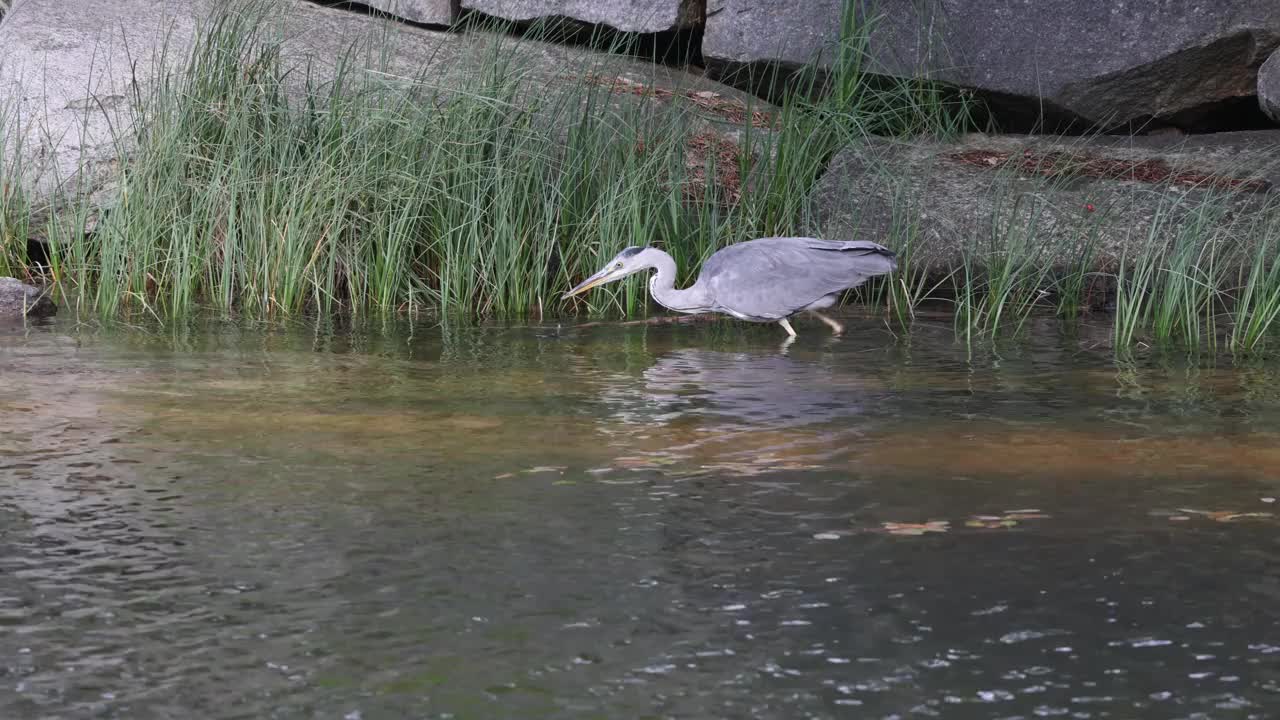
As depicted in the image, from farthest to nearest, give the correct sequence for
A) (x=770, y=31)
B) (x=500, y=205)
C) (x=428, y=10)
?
(x=428, y=10)
(x=770, y=31)
(x=500, y=205)

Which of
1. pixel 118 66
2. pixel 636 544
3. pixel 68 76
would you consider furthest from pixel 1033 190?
pixel 68 76

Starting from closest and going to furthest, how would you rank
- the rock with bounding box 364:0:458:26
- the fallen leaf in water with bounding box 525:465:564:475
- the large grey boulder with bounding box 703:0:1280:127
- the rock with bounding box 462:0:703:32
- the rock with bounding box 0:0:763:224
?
the fallen leaf in water with bounding box 525:465:564:475
the rock with bounding box 0:0:763:224
the large grey boulder with bounding box 703:0:1280:127
the rock with bounding box 462:0:703:32
the rock with bounding box 364:0:458:26

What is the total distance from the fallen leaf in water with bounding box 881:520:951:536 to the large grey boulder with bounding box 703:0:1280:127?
247 inches

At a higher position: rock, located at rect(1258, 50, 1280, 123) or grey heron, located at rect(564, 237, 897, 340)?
rock, located at rect(1258, 50, 1280, 123)

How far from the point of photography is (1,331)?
6680mm

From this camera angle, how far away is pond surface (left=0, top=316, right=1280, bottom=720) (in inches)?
98.2

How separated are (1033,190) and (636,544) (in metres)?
5.54

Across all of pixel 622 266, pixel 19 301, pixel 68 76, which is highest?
pixel 68 76

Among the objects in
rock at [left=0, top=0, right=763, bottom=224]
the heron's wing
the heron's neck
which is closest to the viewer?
the heron's wing

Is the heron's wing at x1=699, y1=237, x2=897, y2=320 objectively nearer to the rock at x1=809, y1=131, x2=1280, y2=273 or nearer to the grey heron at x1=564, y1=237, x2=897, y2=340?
the grey heron at x1=564, y1=237, x2=897, y2=340

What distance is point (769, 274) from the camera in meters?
6.66

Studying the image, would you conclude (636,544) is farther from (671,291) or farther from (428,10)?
(428,10)

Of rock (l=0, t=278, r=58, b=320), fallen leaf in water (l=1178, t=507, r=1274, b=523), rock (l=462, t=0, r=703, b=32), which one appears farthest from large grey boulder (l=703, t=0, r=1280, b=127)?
fallen leaf in water (l=1178, t=507, r=1274, b=523)

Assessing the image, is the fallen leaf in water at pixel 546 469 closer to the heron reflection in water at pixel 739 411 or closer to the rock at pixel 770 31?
the heron reflection in water at pixel 739 411
